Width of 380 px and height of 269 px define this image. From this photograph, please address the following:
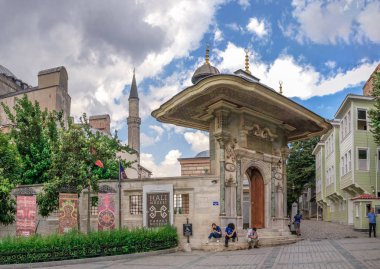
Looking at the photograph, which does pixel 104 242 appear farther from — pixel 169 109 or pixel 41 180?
pixel 41 180

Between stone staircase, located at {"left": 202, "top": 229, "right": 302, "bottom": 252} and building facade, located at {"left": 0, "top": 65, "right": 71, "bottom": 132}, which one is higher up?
building facade, located at {"left": 0, "top": 65, "right": 71, "bottom": 132}

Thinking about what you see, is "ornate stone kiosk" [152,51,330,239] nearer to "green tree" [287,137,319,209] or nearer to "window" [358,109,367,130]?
"window" [358,109,367,130]

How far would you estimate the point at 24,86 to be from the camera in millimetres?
70562

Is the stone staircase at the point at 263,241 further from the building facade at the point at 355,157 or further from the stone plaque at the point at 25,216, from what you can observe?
the building facade at the point at 355,157

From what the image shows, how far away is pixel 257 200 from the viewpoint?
78.0 ft

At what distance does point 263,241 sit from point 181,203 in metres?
4.13

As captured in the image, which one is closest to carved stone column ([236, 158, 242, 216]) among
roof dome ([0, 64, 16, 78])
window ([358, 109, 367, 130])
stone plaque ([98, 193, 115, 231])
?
stone plaque ([98, 193, 115, 231])

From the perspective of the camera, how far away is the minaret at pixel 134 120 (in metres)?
89.1

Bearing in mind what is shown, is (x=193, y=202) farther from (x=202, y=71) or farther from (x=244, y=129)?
(x=202, y=71)

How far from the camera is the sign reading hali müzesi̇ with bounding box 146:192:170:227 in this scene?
20.5 m

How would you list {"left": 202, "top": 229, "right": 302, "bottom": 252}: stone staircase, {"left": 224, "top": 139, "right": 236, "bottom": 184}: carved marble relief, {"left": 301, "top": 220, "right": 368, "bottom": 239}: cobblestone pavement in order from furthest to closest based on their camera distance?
1. {"left": 301, "top": 220, "right": 368, "bottom": 239}: cobblestone pavement
2. {"left": 224, "top": 139, "right": 236, "bottom": 184}: carved marble relief
3. {"left": 202, "top": 229, "right": 302, "bottom": 252}: stone staircase

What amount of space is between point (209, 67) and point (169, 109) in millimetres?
9853

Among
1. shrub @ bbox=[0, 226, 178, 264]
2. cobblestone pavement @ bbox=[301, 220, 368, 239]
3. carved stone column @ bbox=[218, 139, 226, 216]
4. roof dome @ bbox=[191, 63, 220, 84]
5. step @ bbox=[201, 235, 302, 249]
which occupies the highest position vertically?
roof dome @ bbox=[191, 63, 220, 84]

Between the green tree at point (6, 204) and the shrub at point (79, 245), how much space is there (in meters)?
5.30
